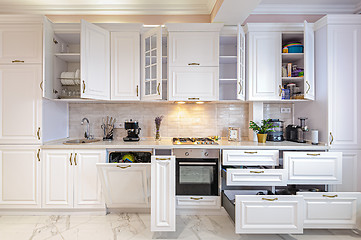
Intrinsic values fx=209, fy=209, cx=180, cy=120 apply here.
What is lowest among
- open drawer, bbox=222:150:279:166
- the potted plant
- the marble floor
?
the marble floor

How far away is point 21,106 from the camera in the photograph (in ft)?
7.91

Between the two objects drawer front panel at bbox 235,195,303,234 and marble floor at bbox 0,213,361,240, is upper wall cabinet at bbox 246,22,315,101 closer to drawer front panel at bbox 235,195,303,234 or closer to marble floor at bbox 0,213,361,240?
drawer front panel at bbox 235,195,303,234

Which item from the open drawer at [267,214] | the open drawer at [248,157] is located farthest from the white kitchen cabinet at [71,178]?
the open drawer at [267,214]

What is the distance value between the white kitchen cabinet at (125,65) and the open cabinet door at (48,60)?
0.71 meters

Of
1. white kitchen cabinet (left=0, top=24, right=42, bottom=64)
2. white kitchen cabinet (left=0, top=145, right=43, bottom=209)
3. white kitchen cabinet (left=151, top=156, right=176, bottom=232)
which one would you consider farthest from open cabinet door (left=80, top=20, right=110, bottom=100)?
white kitchen cabinet (left=151, top=156, right=176, bottom=232)

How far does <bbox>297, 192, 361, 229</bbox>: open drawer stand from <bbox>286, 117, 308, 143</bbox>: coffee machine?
32.4 inches

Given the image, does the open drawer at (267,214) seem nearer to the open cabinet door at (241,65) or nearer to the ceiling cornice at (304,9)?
the open cabinet door at (241,65)

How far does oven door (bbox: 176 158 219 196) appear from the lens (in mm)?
2396

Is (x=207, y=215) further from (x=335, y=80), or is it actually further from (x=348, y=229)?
(x=335, y=80)

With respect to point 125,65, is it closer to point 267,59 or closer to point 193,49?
point 193,49

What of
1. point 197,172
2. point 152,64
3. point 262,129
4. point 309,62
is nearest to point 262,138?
point 262,129

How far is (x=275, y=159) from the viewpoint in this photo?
2338 mm

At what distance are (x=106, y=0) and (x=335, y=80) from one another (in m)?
3.01

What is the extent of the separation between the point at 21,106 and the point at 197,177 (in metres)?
2.19
